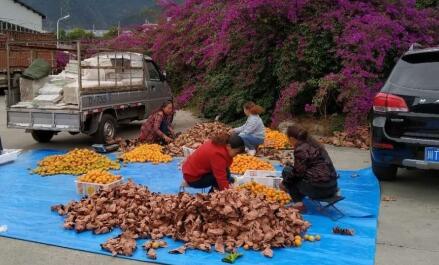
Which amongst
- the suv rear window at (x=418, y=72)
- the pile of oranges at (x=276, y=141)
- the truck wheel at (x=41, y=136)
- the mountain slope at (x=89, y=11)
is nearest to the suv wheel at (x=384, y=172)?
the suv rear window at (x=418, y=72)

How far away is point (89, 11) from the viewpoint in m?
148

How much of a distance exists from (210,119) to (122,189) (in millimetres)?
9984

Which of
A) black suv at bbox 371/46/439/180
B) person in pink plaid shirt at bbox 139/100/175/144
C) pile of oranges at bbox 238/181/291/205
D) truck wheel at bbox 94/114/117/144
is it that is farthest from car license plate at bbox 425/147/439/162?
truck wheel at bbox 94/114/117/144

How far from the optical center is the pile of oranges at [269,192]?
6.48m

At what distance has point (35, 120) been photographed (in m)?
11.0

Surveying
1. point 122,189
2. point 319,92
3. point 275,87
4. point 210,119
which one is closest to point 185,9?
point 210,119

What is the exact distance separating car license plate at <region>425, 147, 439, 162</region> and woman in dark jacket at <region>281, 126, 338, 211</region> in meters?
1.37

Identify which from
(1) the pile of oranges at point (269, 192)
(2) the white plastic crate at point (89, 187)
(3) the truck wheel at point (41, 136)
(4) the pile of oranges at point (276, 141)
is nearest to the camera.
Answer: (1) the pile of oranges at point (269, 192)

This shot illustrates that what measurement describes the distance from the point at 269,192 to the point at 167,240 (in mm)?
1723

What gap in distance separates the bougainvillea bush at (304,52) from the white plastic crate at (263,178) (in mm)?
Answer: 4160

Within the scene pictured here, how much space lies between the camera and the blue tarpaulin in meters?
4.95

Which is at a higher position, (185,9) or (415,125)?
(185,9)

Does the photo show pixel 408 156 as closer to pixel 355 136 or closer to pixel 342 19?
pixel 355 136

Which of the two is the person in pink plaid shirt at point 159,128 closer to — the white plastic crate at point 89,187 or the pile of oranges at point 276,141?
the pile of oranges at point 276,141
